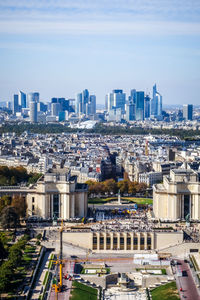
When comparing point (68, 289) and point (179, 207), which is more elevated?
point (179, 207)

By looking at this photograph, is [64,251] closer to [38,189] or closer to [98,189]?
[38,189]

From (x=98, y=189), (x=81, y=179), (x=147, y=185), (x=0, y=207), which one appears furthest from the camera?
(x=81, y=179)

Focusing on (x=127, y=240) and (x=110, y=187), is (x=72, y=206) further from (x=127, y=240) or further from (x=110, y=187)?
(x=110, y=187)

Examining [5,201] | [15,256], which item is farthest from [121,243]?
[5,201]

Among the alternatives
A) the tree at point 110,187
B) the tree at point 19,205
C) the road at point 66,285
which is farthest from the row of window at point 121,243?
the tree at point 110,187

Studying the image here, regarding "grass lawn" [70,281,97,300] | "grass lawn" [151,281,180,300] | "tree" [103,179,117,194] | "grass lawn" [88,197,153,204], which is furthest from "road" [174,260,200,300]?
"tree" [103,179,117,194]

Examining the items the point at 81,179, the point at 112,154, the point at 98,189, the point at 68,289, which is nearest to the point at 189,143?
the point at 112,154

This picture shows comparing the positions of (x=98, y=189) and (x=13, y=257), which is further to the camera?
(x=98, y=189)

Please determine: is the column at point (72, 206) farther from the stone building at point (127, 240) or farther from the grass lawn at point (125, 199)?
the grass lawn at point (125, 199)
